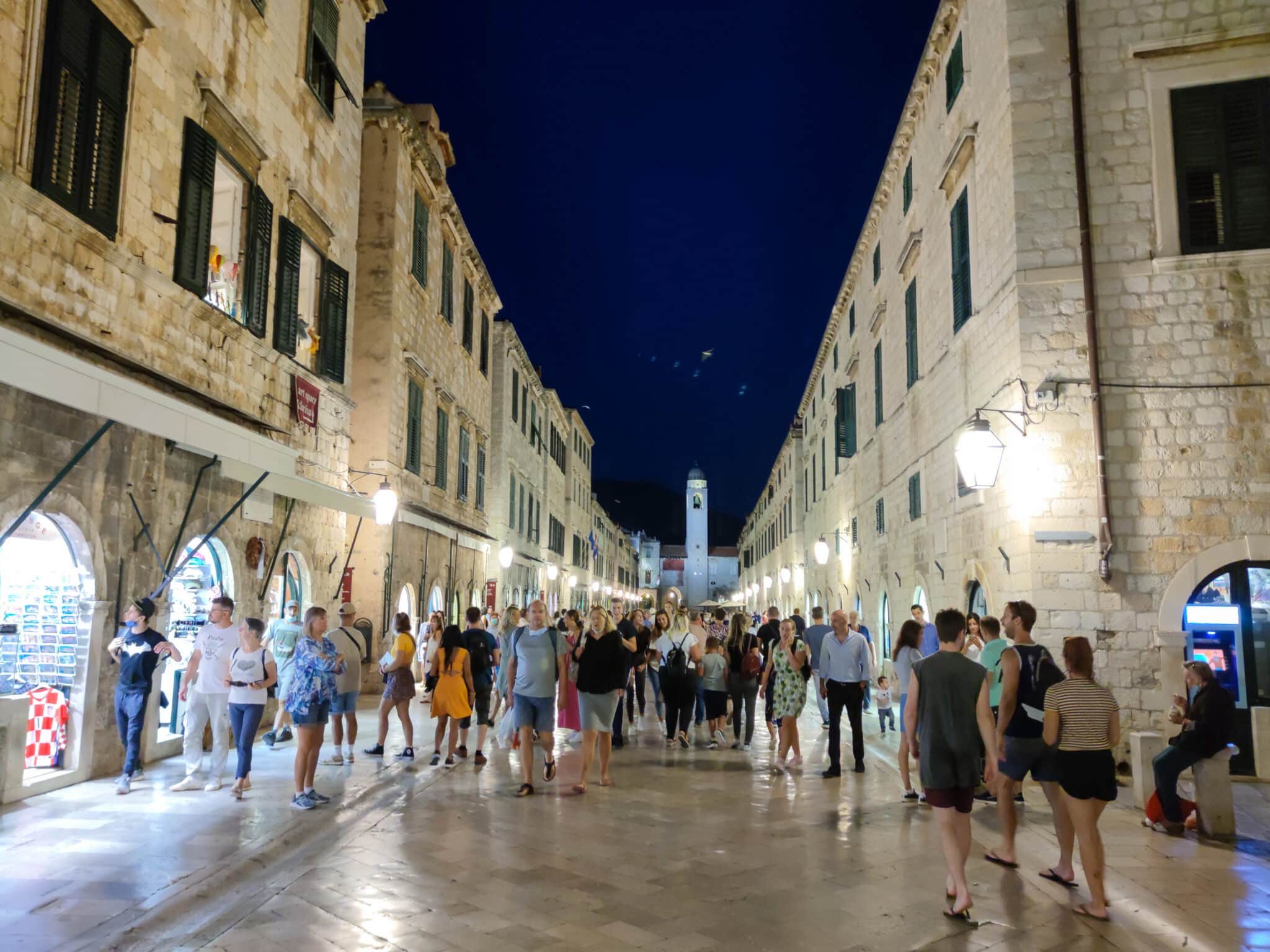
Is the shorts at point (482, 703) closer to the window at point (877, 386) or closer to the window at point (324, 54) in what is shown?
the window at point (324, 54)

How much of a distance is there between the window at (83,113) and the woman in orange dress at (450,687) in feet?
17.5

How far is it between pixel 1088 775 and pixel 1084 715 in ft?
1.20

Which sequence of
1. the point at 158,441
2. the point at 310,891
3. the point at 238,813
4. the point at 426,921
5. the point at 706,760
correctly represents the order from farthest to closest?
the point at 706,760 → the point at 158,441 → the point at 238,813 → the point at 310,891 → the point at 426,921

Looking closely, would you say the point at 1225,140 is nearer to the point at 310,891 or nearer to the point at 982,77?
the point at 982,77

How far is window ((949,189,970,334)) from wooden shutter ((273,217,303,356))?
958 cm

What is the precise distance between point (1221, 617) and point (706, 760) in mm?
6160

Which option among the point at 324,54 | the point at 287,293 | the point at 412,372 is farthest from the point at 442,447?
the point at 324,54

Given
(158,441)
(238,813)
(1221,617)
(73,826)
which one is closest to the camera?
(73,826)

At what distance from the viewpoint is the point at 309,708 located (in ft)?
26.2

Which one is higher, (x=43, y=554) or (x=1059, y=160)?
(x=1059, y=160)

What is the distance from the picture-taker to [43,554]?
843cm

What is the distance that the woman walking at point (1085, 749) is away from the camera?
18.3ft

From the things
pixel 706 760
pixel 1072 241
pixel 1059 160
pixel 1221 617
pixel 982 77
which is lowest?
pixel 706 760

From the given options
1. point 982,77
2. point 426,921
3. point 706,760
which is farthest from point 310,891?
point 982,77
